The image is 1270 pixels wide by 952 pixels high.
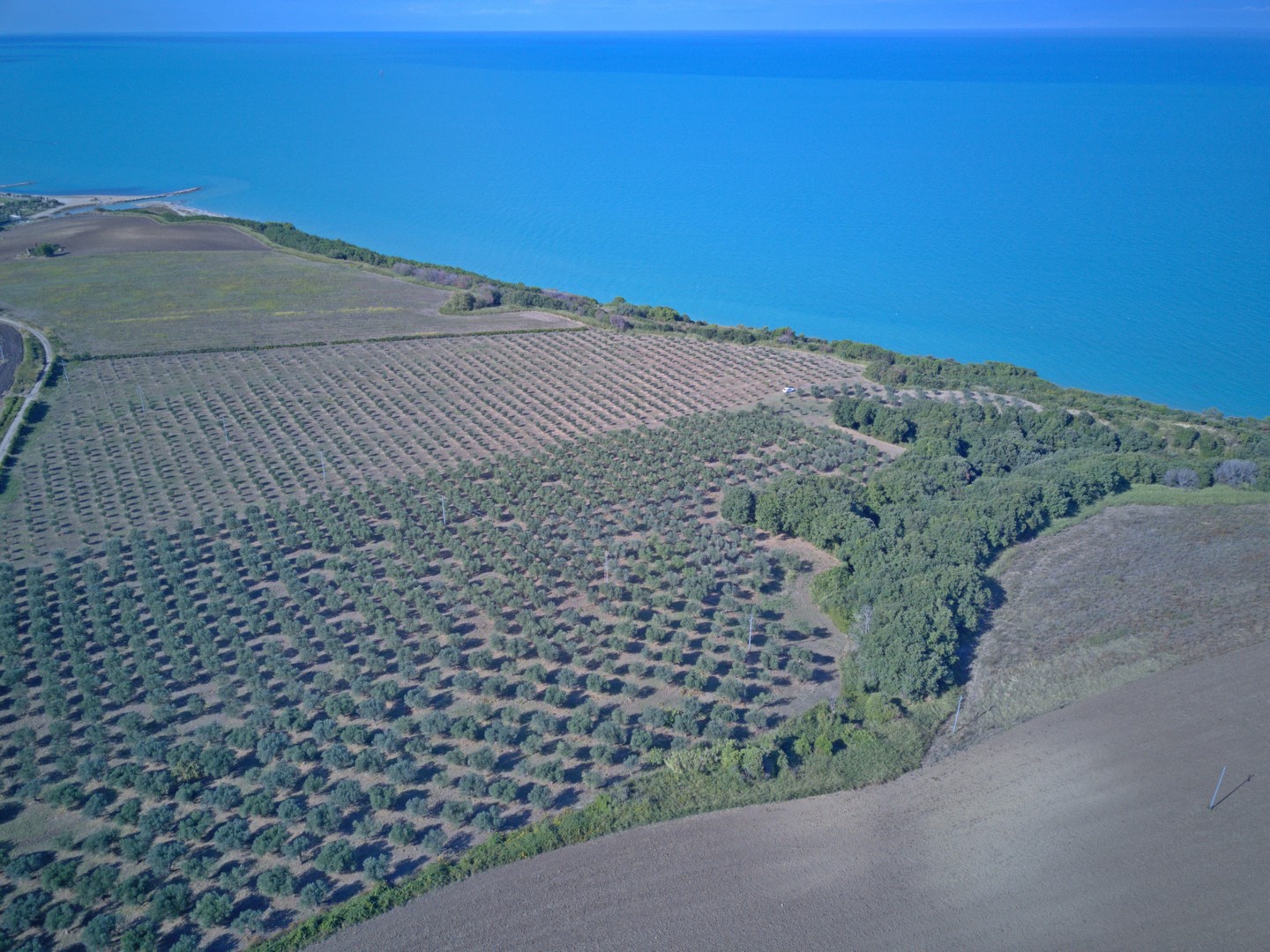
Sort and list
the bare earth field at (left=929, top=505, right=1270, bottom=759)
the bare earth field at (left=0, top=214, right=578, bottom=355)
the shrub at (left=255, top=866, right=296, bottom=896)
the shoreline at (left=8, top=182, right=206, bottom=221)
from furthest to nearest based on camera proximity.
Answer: the shoreline at (left=8, top=182, right=206, bottom=221) → the bare earth field at (left=0, top=214, right=578, bottom=355) → the bare earth field at (left=929, top=505, right=1270, bottom=759) → the shrub at (left=255, top=866, right=296, bottom=896)

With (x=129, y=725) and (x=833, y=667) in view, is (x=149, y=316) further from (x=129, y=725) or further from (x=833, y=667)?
(x=833, y=667)

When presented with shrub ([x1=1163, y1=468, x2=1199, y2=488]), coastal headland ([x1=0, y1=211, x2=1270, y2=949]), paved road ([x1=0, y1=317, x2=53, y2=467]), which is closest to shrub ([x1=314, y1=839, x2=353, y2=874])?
coastal headland ([x1=0, y1=211, x2=1270, y2=949])

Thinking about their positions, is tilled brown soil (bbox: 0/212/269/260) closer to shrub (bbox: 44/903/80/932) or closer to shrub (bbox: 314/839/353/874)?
shrub (bbox: 44/903/80/932)

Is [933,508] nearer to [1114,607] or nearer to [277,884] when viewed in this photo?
[1114,607]

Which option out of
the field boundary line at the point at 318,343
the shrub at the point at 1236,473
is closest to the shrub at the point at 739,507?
the shrub at the point at 1236,473

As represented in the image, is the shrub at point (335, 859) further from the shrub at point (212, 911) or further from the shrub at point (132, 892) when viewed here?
the shrub at point (132, 892)
